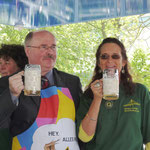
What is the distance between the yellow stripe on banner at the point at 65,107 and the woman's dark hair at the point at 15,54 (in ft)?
2.57

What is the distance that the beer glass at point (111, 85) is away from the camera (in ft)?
8.04

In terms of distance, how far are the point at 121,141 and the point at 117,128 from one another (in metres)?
0.12

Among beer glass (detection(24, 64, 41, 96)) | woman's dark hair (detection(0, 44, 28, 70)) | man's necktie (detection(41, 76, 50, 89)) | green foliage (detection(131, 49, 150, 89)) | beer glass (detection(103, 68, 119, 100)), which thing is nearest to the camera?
beer glass (detection(24, 64, 41, 96))

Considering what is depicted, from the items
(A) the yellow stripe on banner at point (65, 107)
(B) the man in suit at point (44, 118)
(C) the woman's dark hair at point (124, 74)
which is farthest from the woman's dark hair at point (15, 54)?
(C) the woman's dark hair at point (124, 74)

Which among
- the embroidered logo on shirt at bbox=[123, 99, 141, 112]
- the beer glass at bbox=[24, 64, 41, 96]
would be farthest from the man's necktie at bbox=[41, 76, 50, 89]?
the embroidered logo on shirt at bbox=[123, 99, 141, 112]

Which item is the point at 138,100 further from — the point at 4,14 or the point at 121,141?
the point at 4,14

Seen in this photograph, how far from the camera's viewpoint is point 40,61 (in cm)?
297

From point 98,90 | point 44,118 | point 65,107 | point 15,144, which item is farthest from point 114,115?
point 15,144

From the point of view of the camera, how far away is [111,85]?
8.06 ft

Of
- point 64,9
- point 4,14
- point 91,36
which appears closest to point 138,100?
point 64,9

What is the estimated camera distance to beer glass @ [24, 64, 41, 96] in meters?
2.30

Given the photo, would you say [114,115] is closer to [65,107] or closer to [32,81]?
[65,107]

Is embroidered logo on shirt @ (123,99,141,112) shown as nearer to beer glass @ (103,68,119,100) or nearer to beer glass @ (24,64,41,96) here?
beer glass @ (103,68,119,100)

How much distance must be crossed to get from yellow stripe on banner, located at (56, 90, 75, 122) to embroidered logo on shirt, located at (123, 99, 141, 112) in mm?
534
